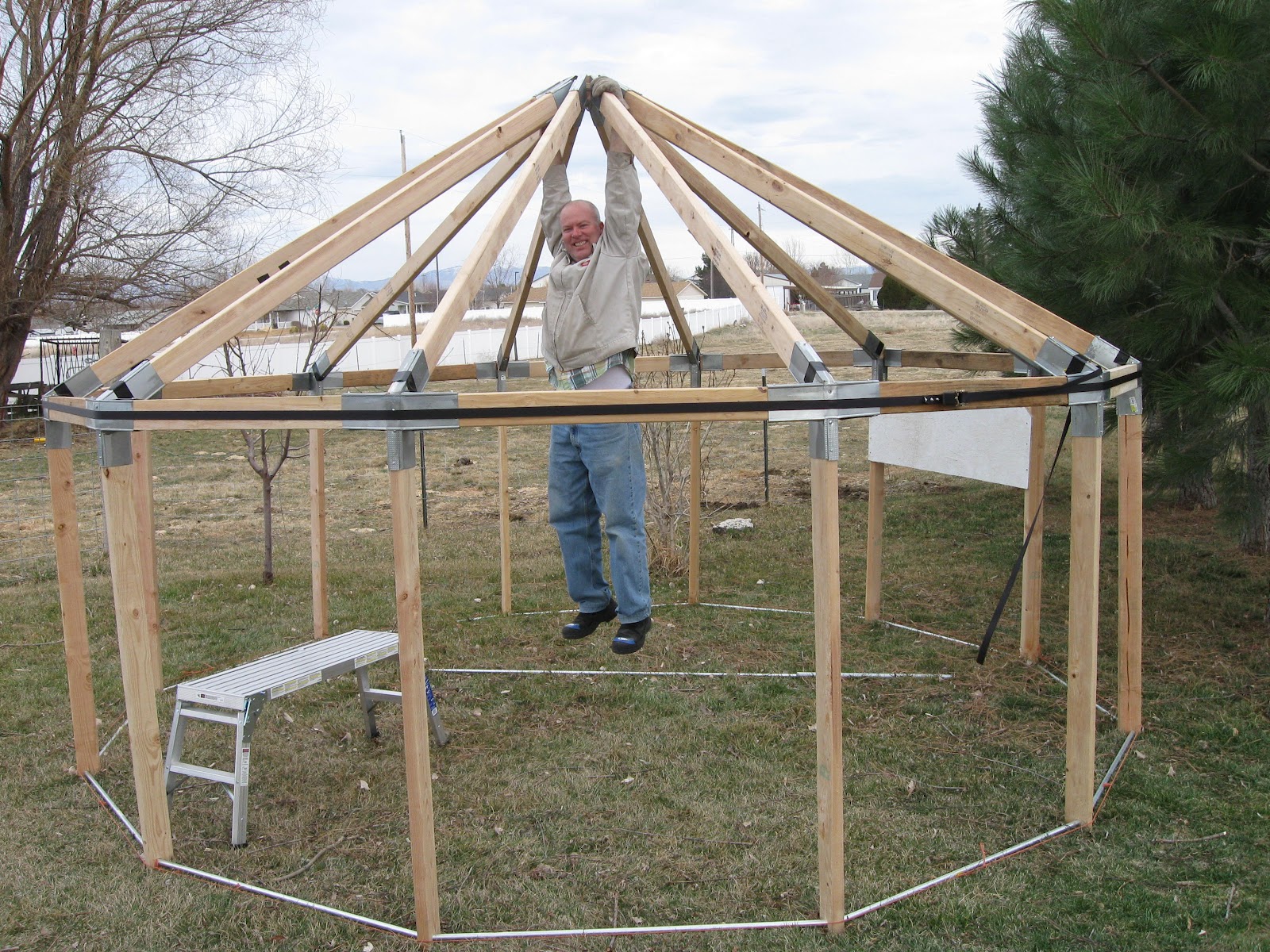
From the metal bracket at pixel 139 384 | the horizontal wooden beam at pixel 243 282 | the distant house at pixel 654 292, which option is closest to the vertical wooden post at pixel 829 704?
the metal bracket at pixel 139 384

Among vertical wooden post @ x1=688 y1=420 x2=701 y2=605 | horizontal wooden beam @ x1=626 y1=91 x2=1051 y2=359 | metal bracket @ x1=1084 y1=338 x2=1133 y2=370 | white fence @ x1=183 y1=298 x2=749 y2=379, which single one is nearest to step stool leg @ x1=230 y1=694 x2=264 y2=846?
horizontal wooden beam @ x1=626 y1=91 x2=1051 y2=359

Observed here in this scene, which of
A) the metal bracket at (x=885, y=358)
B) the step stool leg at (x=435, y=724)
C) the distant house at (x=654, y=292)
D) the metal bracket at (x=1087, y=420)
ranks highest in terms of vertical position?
the distant house at (x=654, y=292)

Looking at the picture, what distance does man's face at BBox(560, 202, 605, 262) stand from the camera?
186 inches

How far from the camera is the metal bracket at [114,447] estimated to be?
3.73 m

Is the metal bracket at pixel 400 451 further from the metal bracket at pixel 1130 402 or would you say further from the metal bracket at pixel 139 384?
the metal bracket at pixel 1130 402

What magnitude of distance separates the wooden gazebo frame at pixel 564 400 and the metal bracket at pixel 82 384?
0.04 ft

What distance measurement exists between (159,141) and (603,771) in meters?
14.4

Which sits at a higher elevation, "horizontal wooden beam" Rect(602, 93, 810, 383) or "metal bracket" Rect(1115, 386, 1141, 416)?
"horizontal wooden beam" Rect(602, 93, 810, 383)

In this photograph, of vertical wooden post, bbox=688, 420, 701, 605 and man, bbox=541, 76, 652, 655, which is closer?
man, bbox=541, 76, 652, 655

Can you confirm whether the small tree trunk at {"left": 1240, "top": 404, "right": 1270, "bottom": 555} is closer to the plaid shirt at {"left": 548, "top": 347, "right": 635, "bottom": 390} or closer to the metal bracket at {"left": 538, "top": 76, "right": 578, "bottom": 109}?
the plaid shirt at {"left": 548, "top": 347, "right": 635, "bottom": 390}

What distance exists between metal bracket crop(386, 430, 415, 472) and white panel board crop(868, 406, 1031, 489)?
11.6 feet

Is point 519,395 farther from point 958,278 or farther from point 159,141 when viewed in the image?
point 159,141

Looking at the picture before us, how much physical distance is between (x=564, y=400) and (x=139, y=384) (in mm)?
1605

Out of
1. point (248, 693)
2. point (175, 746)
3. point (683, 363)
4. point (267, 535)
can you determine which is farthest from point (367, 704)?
point (267, 535)
